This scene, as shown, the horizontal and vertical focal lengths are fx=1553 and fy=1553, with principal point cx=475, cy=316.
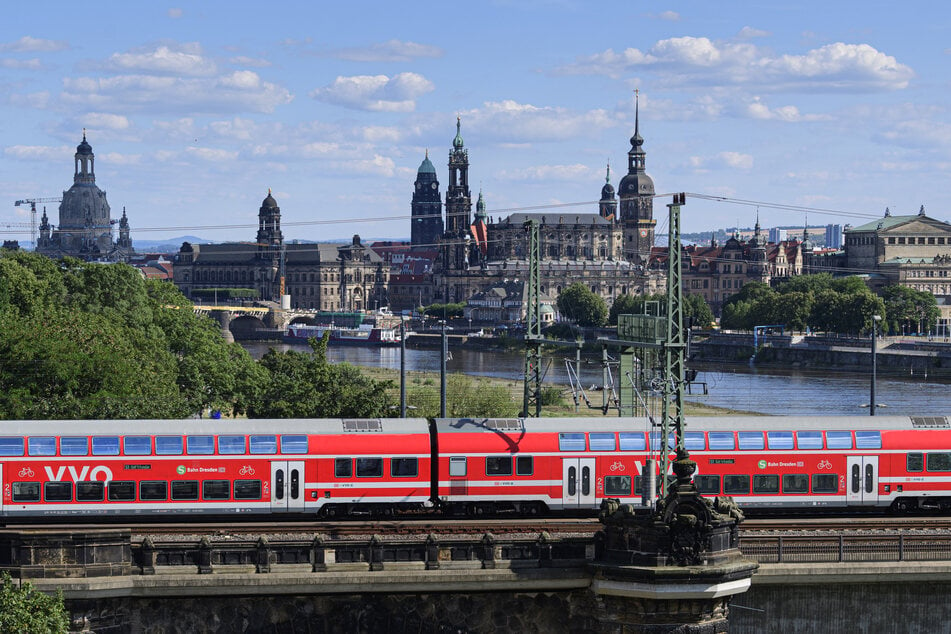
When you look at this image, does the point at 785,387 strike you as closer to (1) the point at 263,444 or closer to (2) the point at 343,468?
(2) the point at 343,468

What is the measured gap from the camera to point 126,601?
82.7 feet

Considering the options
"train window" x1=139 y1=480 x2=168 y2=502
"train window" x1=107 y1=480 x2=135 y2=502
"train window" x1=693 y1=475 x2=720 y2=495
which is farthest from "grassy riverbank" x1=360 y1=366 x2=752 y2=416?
"train window" x1=107 y1=480 x2=135 y2=502

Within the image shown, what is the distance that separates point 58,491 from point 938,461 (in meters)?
18.5

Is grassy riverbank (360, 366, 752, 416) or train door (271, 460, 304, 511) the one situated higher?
train door (271, 460, 304, 511)

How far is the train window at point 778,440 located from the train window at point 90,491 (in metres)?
13.9

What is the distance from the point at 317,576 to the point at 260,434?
688cm

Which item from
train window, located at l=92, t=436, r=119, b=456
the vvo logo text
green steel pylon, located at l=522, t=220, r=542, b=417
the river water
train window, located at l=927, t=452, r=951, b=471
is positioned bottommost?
the river water

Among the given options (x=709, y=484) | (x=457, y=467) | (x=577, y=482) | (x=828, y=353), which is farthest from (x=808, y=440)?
(x=828, y=353)

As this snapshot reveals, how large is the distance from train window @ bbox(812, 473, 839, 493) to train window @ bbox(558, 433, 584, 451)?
16.7 ft

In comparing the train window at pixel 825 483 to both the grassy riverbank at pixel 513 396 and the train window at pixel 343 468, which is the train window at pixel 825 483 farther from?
the grassy riverbank at pixel 513 396

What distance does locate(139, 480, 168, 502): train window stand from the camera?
3117 centimetres

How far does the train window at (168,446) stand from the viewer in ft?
102

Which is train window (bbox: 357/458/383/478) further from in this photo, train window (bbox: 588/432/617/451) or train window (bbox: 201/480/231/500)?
train window (bbox: 588/432/617/451)

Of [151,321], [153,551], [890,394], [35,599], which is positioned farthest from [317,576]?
[890,394]
